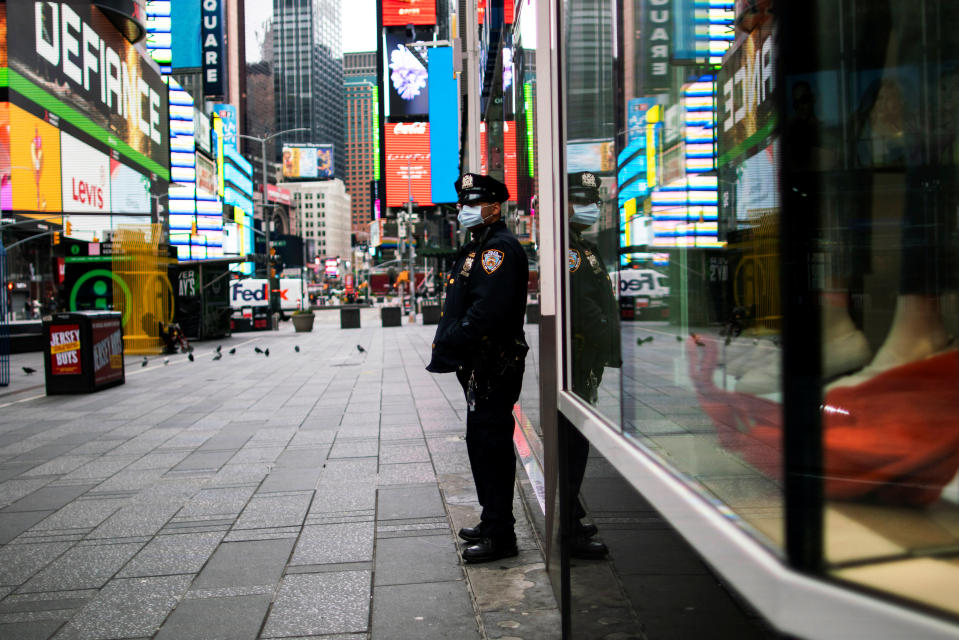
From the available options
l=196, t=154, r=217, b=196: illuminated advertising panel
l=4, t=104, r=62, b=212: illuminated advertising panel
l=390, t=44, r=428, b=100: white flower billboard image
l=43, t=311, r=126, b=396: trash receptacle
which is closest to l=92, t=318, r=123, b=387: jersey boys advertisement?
l=43, t=311, r=126, b=396: trash receptacle

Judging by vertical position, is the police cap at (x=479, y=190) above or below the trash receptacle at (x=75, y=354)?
above

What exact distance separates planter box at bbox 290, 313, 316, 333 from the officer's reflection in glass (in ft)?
92.7

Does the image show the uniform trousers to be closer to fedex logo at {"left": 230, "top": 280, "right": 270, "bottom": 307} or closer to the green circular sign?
the green circular sign

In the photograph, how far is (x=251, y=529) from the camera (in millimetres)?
4867

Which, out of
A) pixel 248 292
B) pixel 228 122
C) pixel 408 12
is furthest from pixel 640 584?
pixel 408 12

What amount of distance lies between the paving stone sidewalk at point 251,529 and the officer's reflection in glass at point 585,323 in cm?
82

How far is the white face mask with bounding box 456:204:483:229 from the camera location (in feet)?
13.8

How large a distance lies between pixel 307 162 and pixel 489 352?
141 meters

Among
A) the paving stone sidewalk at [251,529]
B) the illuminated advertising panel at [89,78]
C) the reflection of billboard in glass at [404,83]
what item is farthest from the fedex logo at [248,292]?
the reflection of billboard in glass at [404,83]

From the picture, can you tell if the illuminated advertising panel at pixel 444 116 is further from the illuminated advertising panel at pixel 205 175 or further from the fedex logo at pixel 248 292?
the illuminated advertising panel at pixel 205 175

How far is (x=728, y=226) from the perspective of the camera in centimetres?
156

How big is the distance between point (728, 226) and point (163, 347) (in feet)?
68.8

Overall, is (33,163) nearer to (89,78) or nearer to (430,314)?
(89,78)

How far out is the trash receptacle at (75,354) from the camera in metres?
11.9
